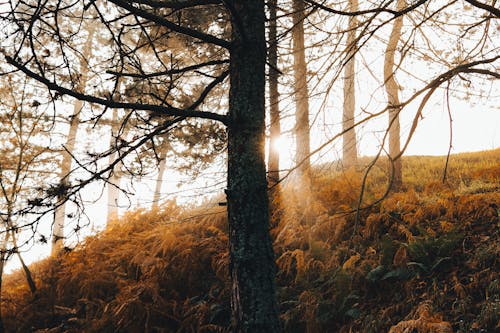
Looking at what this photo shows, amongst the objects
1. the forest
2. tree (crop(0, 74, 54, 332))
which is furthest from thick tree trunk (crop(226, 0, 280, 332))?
tree (crop(0, 74, 54, 332))

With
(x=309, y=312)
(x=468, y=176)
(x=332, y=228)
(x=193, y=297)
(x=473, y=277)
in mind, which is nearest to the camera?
(x=473, y=277)

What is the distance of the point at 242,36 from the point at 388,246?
3.62 m

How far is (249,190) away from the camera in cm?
261

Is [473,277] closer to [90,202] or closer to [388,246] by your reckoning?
[388,246]

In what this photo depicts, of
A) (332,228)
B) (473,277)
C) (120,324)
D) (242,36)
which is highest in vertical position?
(242,36)

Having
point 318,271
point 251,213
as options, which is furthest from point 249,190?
point 318,271

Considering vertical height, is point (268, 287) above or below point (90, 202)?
below

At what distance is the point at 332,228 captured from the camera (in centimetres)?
612

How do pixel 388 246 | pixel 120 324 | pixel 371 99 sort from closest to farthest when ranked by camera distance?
pixel 371 99, pixel 388 246, pixel 120 324

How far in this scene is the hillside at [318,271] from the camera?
405cm

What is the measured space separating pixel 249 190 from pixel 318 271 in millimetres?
3187

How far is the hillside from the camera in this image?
4.05 metres

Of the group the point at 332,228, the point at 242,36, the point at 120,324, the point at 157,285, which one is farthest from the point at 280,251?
the point at 242,36

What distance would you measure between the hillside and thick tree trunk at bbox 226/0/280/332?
53 centimetres
